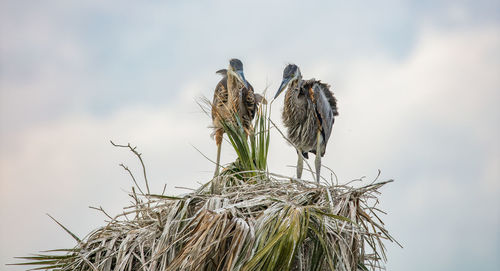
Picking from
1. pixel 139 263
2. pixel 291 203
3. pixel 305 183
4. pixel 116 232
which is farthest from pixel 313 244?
pixel 116 232

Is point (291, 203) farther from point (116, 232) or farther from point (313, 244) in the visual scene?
point (116, 232)

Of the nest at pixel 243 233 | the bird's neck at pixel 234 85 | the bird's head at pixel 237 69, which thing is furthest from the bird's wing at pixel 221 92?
the nest at pixel 243 233

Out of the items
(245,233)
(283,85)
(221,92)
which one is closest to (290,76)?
(283,85)

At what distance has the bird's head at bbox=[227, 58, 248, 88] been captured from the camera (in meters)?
9.30

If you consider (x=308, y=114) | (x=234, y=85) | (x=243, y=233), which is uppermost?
(x=234, y=85)

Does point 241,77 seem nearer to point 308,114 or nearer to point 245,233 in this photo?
point 308,114

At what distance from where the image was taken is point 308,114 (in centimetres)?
962

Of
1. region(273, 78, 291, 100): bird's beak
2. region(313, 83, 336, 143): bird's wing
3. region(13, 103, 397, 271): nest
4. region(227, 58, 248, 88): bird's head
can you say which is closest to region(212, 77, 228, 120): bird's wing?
region(227, 58, 248, 88): bird's head

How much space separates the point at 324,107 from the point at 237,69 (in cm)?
136

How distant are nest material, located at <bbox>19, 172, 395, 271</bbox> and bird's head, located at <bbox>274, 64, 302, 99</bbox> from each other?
10.3 feet

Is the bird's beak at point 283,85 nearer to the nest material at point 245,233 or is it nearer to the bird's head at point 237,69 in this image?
the bird's head at point 237,69

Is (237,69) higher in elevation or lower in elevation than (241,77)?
higher

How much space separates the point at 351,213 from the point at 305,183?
676mm

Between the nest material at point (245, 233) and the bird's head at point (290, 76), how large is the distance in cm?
315
